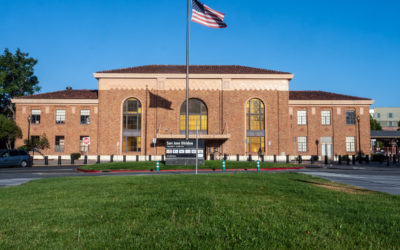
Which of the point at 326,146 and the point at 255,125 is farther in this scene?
the point at 326,146

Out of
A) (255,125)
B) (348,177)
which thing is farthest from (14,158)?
(348,177)

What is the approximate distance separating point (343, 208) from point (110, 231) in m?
5.17

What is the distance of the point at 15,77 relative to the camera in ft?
207

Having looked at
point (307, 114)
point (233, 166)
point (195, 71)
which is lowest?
point (233, 166)

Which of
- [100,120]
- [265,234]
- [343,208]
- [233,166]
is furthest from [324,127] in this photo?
[265,234]

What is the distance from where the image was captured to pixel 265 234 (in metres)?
4.82

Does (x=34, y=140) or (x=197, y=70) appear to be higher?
(x=197, y=70)

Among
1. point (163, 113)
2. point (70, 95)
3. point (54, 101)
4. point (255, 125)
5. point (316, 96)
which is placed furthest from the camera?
point (316, 96)

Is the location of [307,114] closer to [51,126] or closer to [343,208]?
[51,126]

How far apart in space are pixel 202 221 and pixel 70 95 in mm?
44409

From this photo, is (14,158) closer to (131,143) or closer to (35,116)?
(131,143)

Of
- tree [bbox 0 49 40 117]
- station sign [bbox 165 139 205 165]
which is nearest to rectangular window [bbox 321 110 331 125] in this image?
station sign [bbox 165 139 205 165]

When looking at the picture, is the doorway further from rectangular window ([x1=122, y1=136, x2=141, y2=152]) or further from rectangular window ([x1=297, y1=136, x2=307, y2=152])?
rectangular window ([x1=122, y1=136, x2=141, y2=152])

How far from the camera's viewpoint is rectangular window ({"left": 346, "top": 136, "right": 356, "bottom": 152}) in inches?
1800
